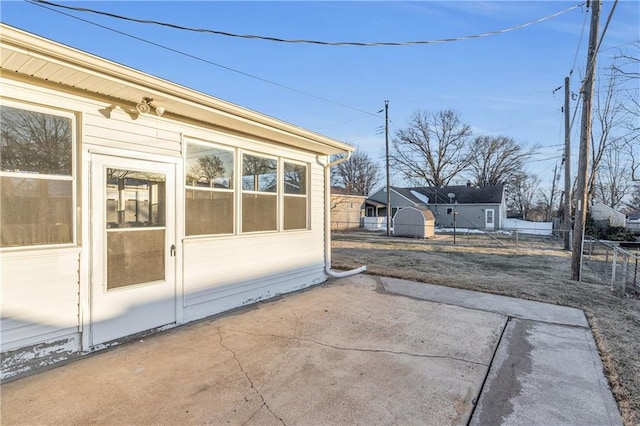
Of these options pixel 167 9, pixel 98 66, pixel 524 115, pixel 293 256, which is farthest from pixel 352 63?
pixel 524 115

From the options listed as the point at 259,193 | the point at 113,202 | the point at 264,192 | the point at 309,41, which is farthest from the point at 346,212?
the point at 113,202

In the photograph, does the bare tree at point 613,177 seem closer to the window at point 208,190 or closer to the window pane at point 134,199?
the window at point 208,190

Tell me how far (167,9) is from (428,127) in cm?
3486

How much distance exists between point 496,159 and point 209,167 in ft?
128

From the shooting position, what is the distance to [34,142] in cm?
286

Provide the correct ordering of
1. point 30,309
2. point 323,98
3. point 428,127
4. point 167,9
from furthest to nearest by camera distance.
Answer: point 428,127 → point 323,98 → point 167,9 → point 30,309

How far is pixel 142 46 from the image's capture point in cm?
679

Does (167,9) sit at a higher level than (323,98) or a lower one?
lower

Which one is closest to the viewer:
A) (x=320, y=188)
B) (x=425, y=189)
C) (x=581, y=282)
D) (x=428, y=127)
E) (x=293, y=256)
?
(x=293, y=256)

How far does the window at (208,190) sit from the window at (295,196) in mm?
1243

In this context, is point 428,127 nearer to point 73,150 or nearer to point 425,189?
point 425,189

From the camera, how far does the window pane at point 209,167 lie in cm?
416

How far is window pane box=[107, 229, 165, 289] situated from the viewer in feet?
10.9

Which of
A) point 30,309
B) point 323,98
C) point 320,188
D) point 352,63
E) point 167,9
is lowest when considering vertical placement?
point 30,309
